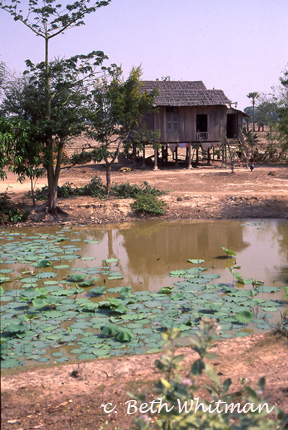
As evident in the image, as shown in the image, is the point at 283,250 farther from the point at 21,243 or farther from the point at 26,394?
the point at 26,394

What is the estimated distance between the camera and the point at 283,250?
12.6m

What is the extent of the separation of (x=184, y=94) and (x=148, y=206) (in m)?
11.2

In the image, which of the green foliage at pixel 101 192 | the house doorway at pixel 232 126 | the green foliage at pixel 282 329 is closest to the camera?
the green foliage at pixel 282 329

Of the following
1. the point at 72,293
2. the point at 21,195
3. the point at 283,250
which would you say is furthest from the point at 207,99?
the point at 72,293

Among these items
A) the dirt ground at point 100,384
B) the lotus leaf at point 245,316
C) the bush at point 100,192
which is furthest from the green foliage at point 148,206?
the dirt ground at point 100,384

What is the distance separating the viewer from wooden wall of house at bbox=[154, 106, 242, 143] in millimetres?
25719

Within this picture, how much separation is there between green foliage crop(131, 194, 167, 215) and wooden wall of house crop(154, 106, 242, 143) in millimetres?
9207

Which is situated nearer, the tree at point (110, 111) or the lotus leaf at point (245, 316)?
the lotus leaf at point (245, 316)

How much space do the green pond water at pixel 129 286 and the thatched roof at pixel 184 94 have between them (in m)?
11.4

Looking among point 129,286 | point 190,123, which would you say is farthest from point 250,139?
point 129,286

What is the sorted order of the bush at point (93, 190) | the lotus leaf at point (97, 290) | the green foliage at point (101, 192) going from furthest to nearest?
the bush at point (93, 190) < the green foliage at point (101, 192) < the lotus leaf at point (97, 290)

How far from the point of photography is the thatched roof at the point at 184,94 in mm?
25344

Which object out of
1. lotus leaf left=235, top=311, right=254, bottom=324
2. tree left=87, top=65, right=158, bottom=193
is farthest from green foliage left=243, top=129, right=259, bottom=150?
lotus leaf left=235, top=311, right=254, bottom=324

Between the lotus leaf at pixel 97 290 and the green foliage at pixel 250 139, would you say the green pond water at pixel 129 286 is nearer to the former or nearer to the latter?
the lotus leaf at pixel 97 290
